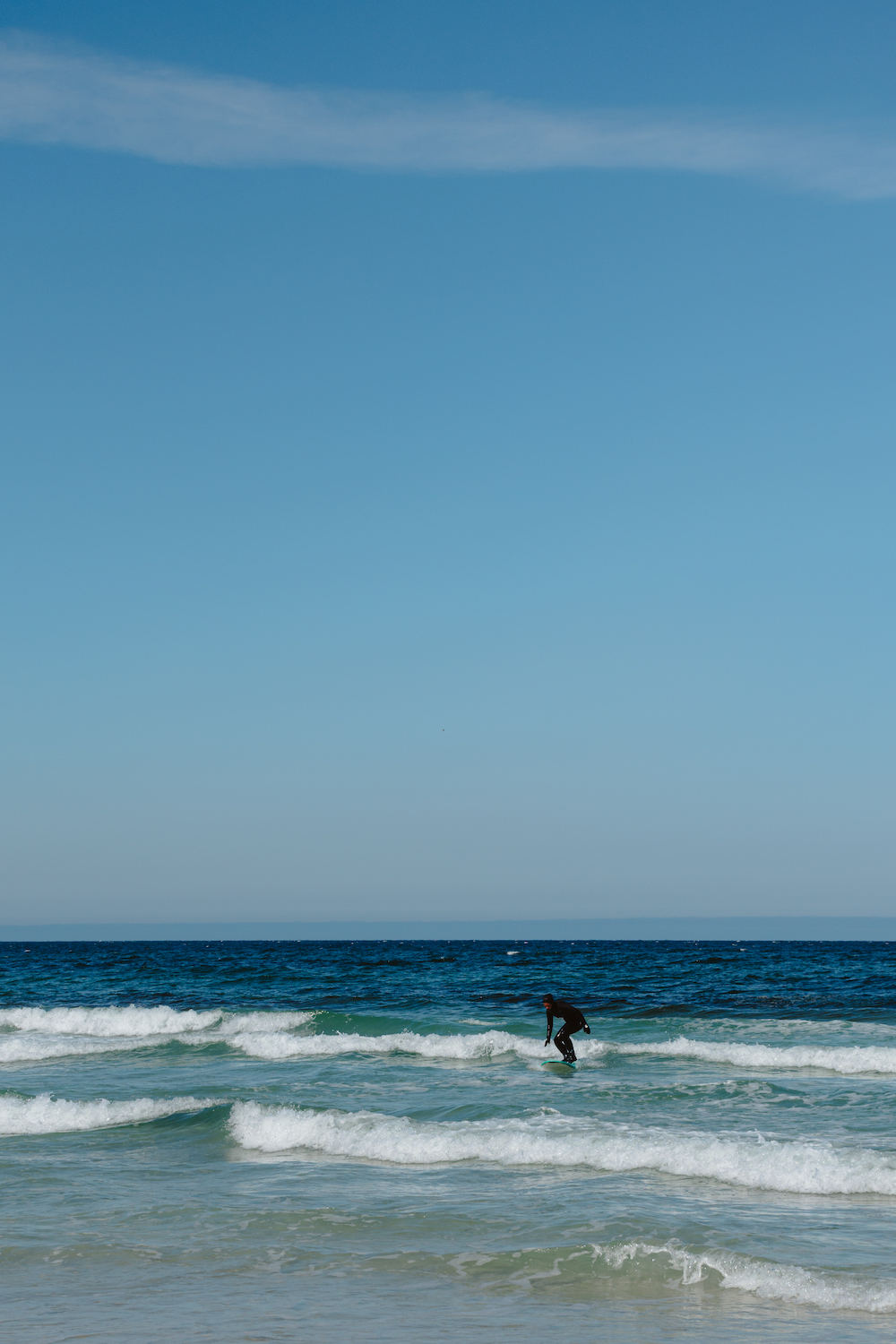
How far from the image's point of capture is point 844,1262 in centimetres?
1007

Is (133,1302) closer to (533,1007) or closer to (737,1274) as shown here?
(737,1274)

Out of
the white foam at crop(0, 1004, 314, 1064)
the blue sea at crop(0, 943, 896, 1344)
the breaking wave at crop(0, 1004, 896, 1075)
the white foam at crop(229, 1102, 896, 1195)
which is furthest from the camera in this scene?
the white foam at crop(0, 1004, 314, 1064)

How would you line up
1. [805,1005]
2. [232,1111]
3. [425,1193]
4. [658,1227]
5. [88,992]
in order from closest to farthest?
[658,1227]
[425,1193]
[232,1111]
[805,1005]
[88,992]

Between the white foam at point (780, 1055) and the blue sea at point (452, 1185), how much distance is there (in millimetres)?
95

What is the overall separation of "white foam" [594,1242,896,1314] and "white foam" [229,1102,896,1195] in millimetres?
3525

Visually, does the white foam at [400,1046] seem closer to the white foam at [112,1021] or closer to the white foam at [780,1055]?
the white foam at [780,1055]

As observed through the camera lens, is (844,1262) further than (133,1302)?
Yes

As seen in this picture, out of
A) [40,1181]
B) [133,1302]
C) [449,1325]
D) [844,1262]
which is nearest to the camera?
[449,1325]

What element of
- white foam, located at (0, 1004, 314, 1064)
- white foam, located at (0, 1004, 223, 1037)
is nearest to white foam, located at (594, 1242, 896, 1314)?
white foam, located at (0, 1004, 314, 1064)

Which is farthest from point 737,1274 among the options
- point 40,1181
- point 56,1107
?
point 56,1107

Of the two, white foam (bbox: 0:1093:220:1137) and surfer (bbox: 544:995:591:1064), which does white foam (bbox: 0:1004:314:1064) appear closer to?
surfer (bbox: 544:995:591:1064)

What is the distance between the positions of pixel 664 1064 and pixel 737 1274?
13.6 m

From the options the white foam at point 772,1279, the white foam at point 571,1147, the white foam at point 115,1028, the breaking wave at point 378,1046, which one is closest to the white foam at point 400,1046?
the breaking wave at point 378,1046

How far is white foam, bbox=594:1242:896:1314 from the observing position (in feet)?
29.8
